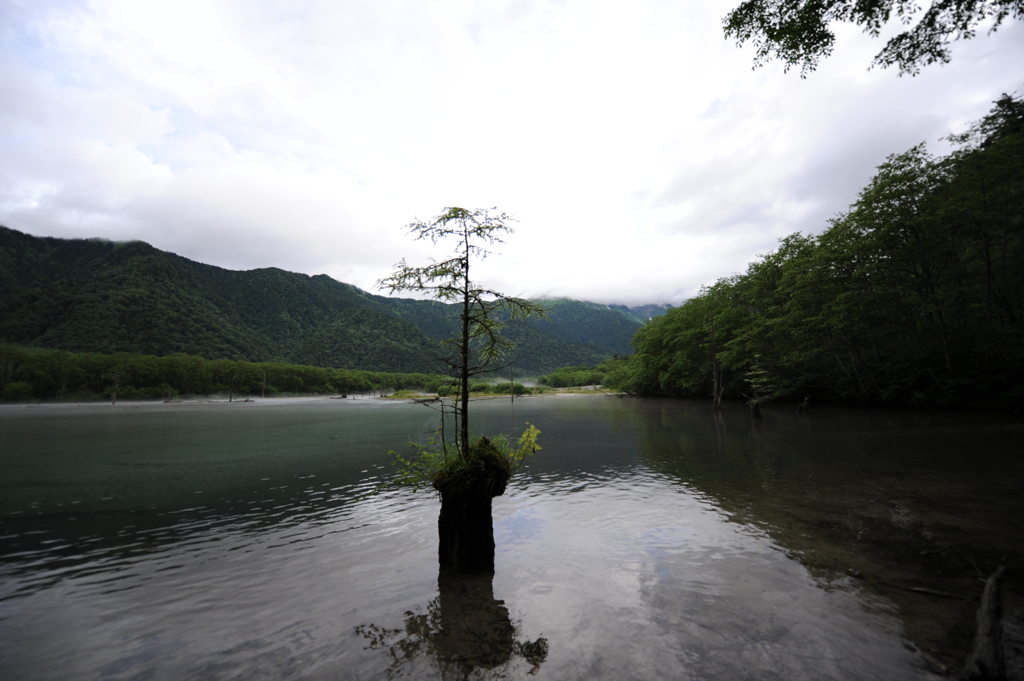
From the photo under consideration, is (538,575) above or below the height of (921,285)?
below

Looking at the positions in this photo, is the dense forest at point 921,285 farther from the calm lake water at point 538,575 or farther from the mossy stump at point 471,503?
the mossy stump at point 471,503

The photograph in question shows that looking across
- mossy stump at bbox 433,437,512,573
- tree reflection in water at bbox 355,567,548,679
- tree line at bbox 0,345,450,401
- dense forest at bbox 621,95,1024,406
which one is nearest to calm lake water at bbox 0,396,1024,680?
tree reflection in water at bbox 355,567,548,679

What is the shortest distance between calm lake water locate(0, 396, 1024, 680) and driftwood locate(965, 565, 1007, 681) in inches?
10.2

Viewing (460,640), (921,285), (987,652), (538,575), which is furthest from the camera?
(921,285)

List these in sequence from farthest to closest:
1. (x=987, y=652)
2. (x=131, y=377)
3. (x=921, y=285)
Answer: (x=131, y=377), (x=921, y=285), (x=987, y=652)

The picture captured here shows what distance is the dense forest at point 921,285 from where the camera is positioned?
1088 inches

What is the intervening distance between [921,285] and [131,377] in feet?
541

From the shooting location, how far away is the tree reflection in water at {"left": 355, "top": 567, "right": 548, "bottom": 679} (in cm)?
473

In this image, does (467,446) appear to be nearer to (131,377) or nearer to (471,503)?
(471,503)

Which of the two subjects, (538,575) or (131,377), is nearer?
(538,575)

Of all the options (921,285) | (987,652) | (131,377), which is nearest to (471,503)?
(987,652)

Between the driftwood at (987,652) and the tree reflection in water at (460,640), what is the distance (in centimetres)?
423

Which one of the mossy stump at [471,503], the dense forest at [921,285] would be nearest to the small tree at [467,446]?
the mossy stump at [471,503]

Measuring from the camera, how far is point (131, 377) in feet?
388
